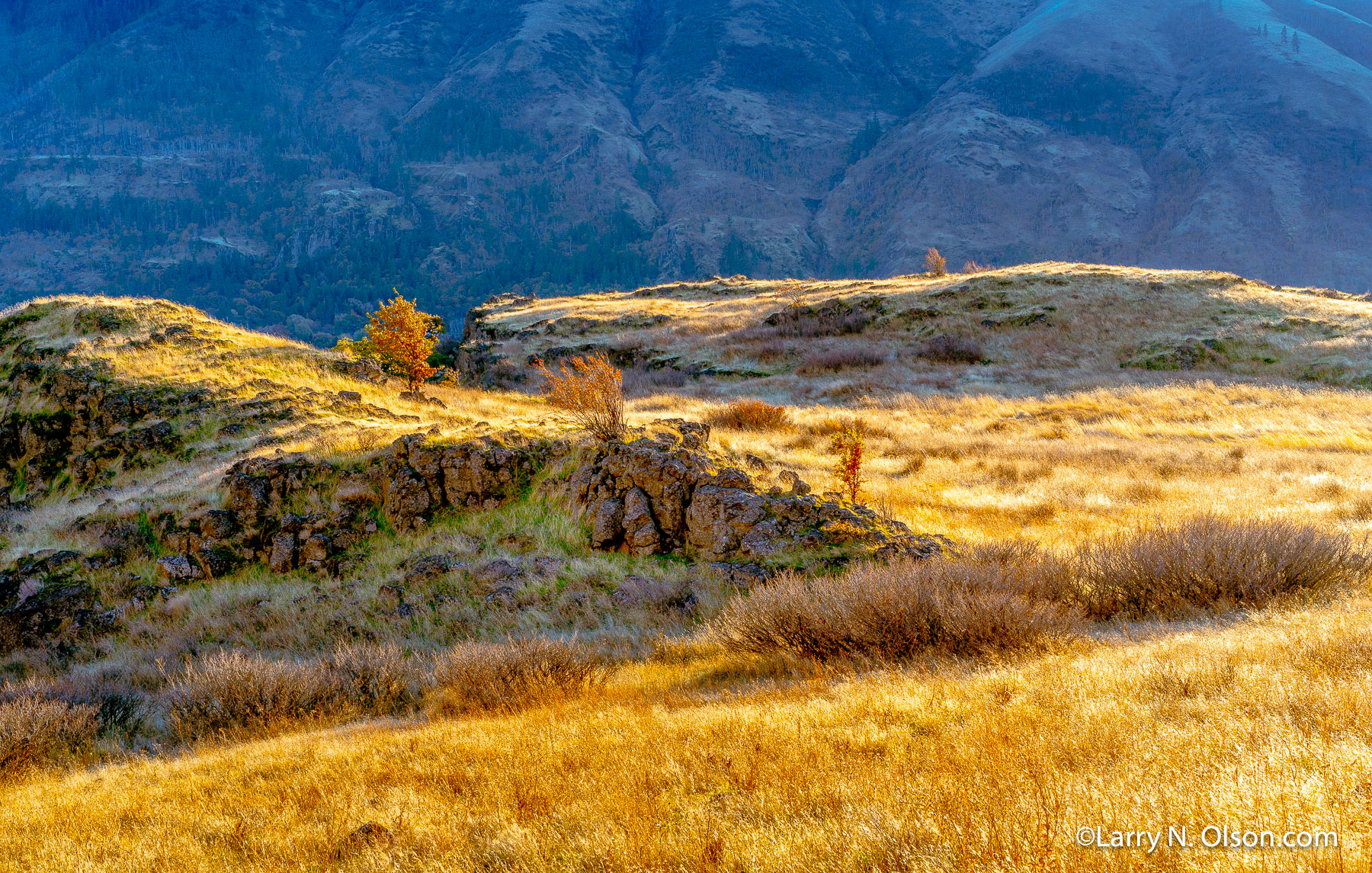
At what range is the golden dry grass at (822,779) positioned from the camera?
119 inches

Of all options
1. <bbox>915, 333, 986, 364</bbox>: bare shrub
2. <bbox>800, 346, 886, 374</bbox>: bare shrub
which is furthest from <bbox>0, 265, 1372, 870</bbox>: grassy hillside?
<bbox>915, 333, 986, 364</bbox>: bare shrub

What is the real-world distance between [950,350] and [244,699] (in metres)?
36.7

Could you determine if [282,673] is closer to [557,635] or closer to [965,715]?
[557,635]

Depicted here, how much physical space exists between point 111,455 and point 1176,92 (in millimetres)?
235208

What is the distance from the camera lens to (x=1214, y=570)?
689cm

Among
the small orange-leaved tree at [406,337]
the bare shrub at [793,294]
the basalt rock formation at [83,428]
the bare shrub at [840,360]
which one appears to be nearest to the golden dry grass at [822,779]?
the basalt rock formation at [83,428]

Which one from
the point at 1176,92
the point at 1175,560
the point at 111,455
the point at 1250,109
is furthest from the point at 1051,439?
the point at 1176,92

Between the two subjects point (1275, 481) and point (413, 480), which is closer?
point (413, 480)

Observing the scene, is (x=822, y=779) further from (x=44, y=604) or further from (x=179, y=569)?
(x=44, y=604)

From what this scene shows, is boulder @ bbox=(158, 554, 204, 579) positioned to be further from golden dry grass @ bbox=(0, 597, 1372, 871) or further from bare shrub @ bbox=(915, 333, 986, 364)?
bare shrub @ bbox=(915, 333, 986, 364)

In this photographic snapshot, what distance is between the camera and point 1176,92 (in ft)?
571

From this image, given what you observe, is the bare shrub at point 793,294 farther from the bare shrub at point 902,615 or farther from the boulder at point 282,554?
the bare shrub at point 902,615

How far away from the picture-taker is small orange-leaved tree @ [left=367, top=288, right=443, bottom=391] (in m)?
21.7

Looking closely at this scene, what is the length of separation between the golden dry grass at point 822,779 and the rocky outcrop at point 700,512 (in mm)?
3705
